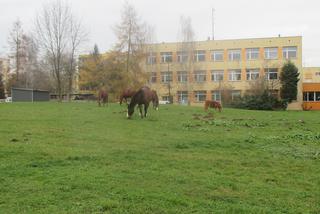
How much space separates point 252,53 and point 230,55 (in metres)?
4.09

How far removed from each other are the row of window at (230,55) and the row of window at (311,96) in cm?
713

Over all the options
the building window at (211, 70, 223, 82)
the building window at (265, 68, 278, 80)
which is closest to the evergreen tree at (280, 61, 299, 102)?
the building window at (265, 68, 278, 80)

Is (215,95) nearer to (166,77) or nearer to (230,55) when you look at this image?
(230,55)

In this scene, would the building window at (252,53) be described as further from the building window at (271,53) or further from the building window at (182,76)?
the building window at (182,76)

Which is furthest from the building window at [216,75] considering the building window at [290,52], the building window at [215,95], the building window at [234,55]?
the building window at [290,52]

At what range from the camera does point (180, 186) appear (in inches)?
294

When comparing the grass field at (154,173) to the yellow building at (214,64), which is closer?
the grass field at (154,173)

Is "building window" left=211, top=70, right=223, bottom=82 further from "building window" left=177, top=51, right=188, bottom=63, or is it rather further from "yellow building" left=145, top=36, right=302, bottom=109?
"building window" left=177, top=51, right=188, bottom=63

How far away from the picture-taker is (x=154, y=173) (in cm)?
847

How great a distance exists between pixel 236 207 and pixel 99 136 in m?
8.59

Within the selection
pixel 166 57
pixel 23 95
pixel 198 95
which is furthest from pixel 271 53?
pixel 23 95

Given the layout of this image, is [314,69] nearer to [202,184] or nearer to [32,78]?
[32,78]

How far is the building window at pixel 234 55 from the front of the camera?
7312 cm

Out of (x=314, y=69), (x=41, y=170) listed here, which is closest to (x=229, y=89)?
(x=314, y=69)
